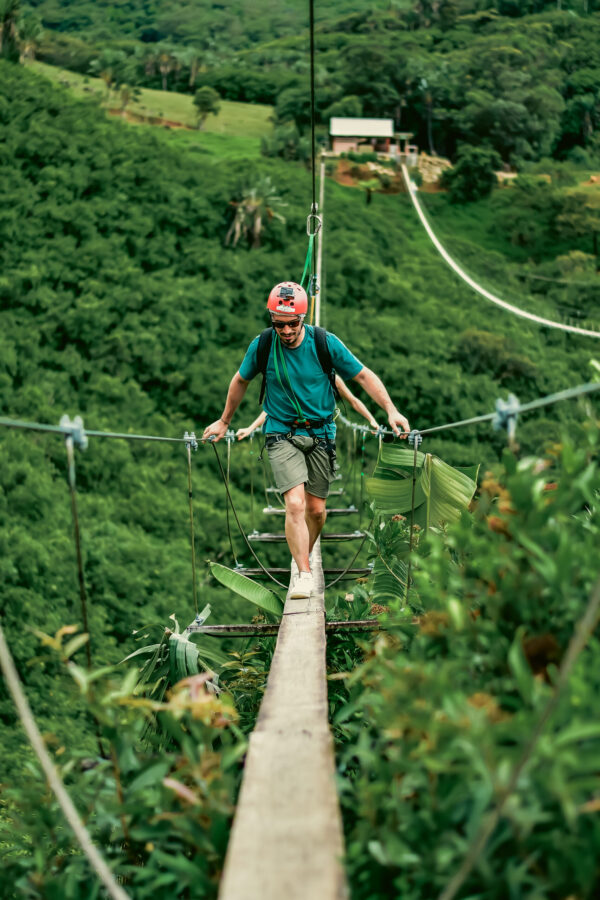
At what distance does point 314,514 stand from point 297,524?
0.34m

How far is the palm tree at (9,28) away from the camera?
29.7 m

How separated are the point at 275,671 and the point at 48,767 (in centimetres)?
95

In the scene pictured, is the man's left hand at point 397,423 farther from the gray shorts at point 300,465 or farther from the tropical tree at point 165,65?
the tropical tree at point 165,65

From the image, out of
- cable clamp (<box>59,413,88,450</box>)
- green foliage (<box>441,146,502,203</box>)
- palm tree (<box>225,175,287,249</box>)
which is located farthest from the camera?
green foliage (<box>441,146,502,203</box>)

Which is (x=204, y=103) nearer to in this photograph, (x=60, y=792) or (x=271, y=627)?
(x=271, y=627)

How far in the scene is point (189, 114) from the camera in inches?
1586

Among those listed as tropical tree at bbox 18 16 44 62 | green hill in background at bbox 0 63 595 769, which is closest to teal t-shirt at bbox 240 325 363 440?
green hill in background at bbox 0 63 595 769

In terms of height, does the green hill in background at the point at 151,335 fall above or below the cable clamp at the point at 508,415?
below

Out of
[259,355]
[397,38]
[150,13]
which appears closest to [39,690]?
[259,355]

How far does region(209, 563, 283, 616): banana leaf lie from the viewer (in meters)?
3.01

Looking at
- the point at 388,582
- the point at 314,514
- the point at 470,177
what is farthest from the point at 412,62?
the point at 314,514

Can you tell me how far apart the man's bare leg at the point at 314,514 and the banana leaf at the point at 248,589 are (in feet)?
0.91

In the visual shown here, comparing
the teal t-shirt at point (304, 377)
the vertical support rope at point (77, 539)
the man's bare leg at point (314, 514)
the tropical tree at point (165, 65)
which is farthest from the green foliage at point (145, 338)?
the tropical tree at point (165, 65)

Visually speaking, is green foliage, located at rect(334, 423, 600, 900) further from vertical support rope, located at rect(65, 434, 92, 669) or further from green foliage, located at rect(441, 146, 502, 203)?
green foliage, located at rect(441, 146, 502, 203)
